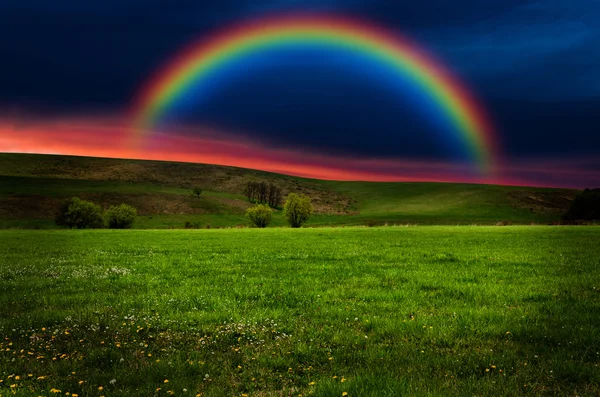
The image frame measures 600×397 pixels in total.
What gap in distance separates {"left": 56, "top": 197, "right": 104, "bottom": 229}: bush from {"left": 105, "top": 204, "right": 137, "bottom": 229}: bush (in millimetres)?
2858

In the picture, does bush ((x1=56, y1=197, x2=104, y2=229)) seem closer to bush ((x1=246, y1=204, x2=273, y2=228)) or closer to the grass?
bush ((x1=246, y1=204, x2=273, y2=228))

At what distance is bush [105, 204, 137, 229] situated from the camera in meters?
92.0

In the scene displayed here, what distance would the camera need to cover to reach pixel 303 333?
30.6 ft

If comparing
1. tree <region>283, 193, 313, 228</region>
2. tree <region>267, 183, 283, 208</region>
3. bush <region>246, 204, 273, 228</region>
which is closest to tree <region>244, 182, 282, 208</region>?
tree <region>267, 183, 283, 208</region>

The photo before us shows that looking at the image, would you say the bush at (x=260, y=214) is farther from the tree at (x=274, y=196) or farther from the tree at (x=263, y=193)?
the tree at (x=263, y=193)

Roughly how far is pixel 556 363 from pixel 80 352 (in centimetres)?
949

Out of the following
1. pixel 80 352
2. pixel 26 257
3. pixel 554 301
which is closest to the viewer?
pixel 80 352

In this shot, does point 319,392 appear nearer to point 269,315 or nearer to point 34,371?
point 269,315

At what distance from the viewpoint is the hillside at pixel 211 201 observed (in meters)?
121

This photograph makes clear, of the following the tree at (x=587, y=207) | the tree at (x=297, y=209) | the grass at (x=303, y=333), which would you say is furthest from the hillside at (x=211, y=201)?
the grass at (x=303, y=333)

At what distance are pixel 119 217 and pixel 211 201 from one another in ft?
208

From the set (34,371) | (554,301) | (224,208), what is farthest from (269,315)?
(224,208)

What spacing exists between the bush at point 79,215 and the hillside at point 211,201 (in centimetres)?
1749

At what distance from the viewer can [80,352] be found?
8.27 m
